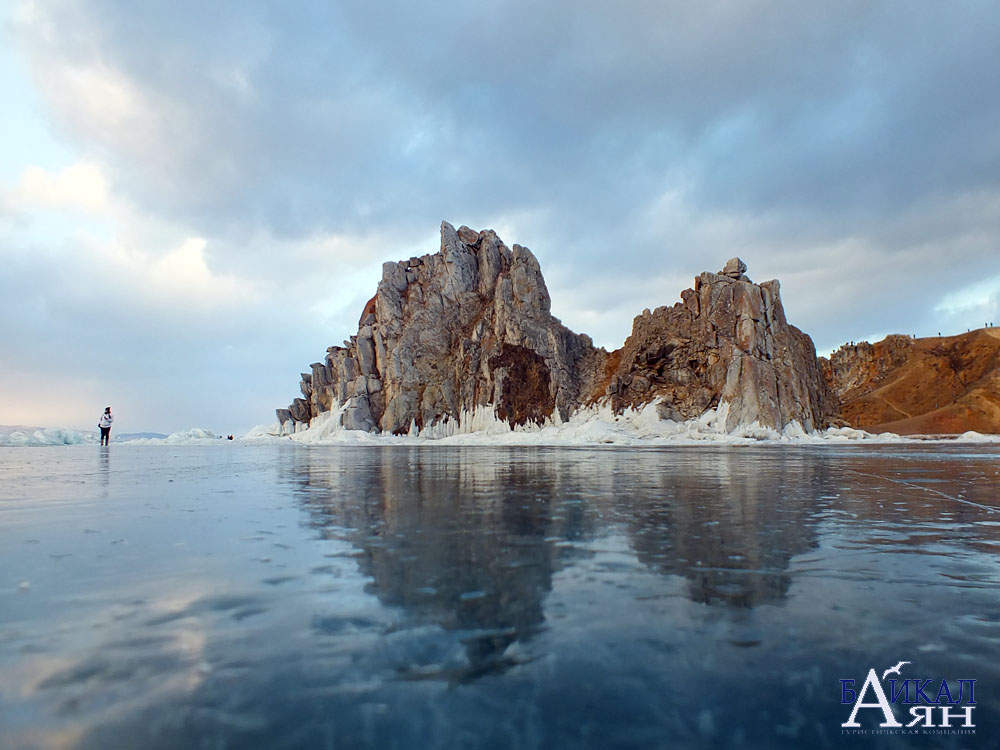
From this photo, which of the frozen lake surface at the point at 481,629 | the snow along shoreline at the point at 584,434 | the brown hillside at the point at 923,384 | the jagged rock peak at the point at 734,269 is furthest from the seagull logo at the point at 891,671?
the brown hillside at the point at 923,384

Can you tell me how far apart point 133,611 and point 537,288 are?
67.0 metres

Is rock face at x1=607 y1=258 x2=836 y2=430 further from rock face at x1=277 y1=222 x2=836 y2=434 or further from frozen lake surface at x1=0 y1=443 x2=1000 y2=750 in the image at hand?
frozen lake surface at x1=0 y1=443 x2=1000 y2=750

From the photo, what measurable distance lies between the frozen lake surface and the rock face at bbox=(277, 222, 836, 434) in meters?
52.4

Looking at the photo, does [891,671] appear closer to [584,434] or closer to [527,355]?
[584,434]

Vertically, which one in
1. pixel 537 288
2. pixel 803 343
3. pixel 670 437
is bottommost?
pixel 670 437

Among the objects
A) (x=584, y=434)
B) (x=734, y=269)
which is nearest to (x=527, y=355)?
(x=584, y=434)

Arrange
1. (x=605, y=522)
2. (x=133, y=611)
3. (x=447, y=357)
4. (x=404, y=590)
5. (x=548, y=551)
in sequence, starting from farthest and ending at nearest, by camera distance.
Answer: (x=447, y=357), (x=605, y=522), (x=548, y=551), (x=404, y=590), (x=133, y=611)

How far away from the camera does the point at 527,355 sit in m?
63.6

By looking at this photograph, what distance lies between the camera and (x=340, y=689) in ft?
6.40

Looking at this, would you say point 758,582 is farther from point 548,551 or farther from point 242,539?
point 242,539

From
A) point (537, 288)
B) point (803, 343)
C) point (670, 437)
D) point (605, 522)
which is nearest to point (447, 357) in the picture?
point (537, 288)

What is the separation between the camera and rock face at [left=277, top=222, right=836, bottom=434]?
54.9 m

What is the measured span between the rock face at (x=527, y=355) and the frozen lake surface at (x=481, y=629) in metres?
52.4

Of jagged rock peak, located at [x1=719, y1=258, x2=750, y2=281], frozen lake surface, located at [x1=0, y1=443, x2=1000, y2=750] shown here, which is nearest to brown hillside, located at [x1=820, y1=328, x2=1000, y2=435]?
jagged rock peak, located at [x1=719, y1=258, x2=750, y2=281]
